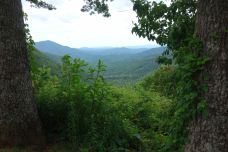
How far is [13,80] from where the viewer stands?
7.29 meters

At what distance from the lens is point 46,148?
772 cm

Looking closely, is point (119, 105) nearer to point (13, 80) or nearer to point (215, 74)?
point (13, 80)

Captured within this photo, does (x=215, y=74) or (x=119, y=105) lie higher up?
(x=215, y=74)

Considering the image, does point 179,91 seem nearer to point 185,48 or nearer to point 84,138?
point 185,48

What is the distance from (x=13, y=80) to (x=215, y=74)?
3.61m

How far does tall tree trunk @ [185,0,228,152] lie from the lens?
545 centimetres

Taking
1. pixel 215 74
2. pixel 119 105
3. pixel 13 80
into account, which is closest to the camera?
pixel 215 74

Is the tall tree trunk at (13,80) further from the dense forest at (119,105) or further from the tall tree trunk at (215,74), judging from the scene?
the tall tree trunk at (215,74)

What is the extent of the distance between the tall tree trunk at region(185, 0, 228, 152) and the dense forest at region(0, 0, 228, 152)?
13mm

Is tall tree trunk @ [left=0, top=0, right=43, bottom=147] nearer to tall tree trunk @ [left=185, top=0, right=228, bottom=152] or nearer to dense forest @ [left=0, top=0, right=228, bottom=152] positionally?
dense forest @ [left=0, top=0, right=228, bottom=152]

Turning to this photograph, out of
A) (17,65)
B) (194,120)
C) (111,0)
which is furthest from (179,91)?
(111,0)

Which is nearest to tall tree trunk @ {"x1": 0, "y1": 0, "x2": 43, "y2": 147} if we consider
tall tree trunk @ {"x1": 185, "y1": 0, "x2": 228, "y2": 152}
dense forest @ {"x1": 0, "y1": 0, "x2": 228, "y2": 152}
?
dense forest @ {"x1": 0, "y1": 0, "x2": 228, "y2": 152}

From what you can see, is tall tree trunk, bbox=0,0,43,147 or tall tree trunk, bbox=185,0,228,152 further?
tall tree trunk, bbox=0,0,43,147

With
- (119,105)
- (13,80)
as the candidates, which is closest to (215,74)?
(119,105)
